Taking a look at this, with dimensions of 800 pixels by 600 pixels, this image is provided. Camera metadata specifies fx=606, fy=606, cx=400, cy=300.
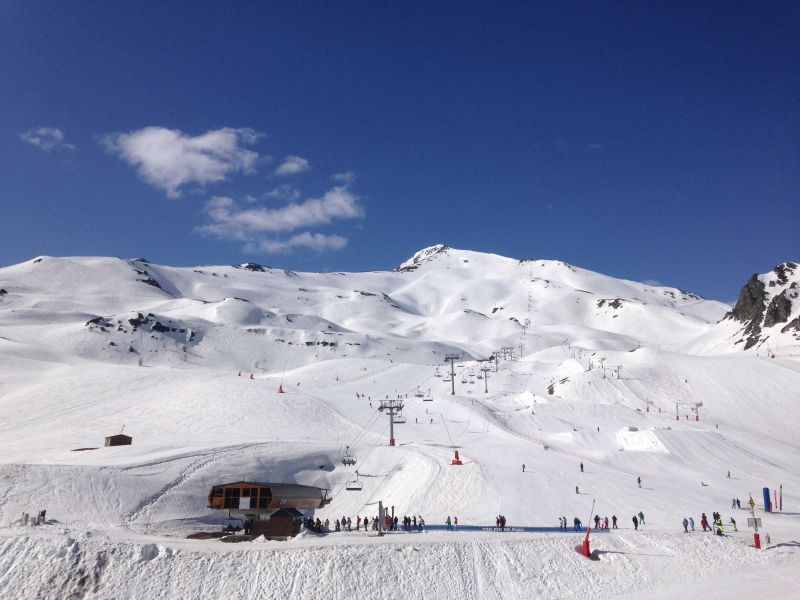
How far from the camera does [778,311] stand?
449ft

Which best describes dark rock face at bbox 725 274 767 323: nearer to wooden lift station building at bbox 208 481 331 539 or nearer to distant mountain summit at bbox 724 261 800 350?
distant mountain summit at bbox 724 261 800 350

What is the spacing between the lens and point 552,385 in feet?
312

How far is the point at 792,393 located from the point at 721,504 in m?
49.7

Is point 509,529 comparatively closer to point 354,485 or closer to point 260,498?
point 260,498

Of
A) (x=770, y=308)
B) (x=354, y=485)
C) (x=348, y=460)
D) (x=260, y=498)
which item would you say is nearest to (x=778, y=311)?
(x=770, y=308)

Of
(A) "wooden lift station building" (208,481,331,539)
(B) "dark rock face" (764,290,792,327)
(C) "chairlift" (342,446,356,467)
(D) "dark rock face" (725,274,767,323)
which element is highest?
(D) "dark rock face" (725,274,767,323)

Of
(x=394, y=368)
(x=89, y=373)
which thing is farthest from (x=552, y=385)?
(x=89, y=373)

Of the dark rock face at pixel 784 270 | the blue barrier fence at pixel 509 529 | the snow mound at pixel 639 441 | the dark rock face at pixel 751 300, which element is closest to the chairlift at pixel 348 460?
the blue barrier fence at pixel 509 529

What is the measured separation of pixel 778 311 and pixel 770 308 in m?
3.57

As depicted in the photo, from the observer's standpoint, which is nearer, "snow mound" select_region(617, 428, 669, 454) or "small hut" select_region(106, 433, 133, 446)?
"small hut" select_region(106, 433, 133, 446)

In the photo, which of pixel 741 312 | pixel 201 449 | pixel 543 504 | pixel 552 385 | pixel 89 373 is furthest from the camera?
pixel 741 312

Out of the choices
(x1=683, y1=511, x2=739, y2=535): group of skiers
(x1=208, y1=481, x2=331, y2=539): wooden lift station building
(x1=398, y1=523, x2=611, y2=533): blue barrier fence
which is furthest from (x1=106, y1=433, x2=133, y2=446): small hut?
(x1=683, y1=511, x2=739, y2=535): group of skiers

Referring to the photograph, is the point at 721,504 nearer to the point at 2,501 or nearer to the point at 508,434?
the point at 508,434

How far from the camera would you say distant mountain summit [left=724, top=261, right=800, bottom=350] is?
5108 inches
